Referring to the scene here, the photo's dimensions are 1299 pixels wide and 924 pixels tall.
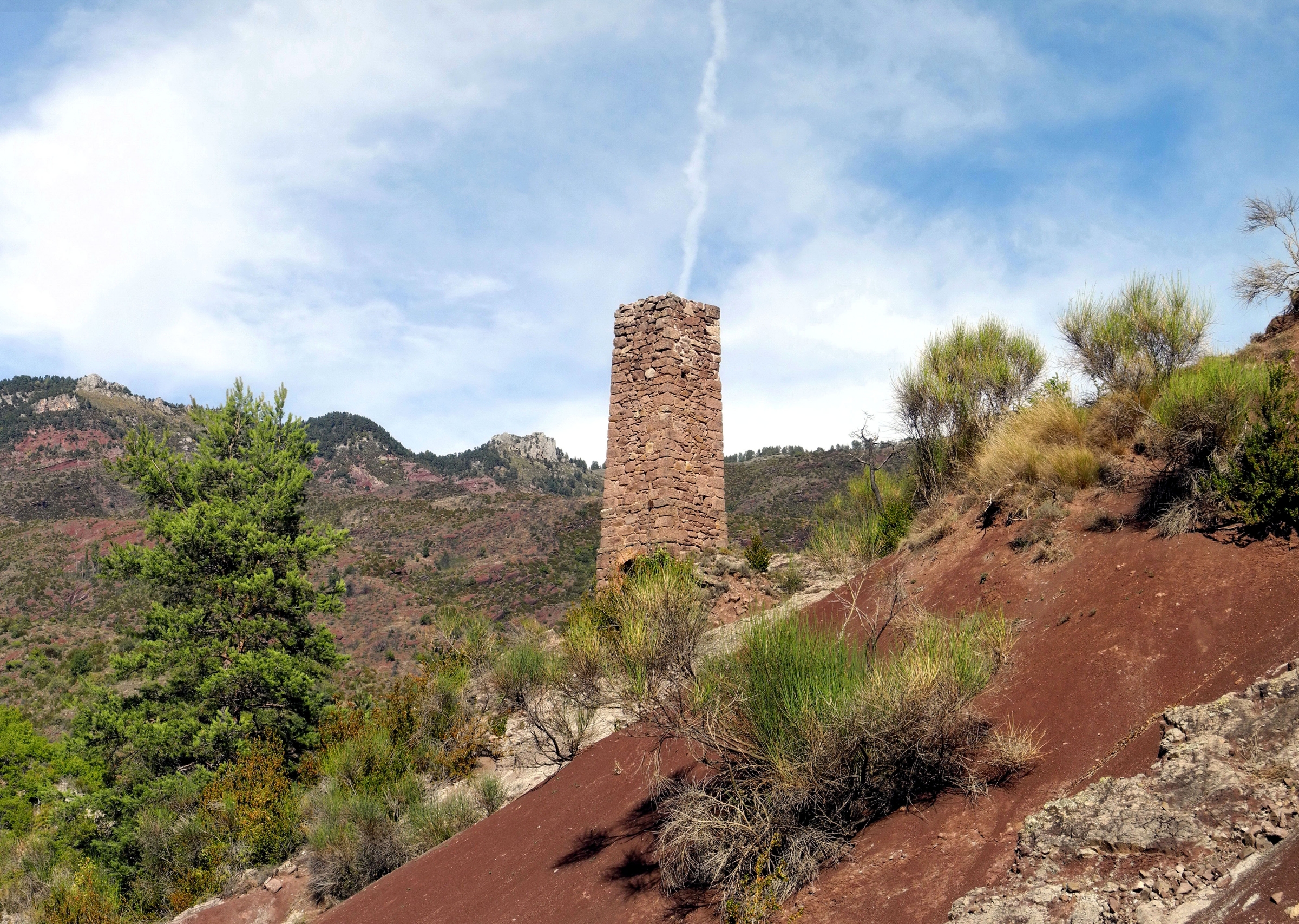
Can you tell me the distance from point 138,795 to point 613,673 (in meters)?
12.4

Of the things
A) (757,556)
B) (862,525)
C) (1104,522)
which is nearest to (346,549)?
(757,556)

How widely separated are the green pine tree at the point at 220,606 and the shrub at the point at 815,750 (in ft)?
39.8

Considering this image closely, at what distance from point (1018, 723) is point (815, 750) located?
1.53 meters

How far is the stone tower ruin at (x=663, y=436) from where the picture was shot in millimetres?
14609

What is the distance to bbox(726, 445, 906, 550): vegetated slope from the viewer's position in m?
30.9

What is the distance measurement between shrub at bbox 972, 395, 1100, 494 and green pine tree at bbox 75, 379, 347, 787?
40.7ft

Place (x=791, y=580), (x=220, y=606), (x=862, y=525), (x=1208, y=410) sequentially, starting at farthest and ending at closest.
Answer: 1. (x=220, y=606)
2. (x=791, y=580)
3. (x=862, y=525)
4. (x=1208, y=410)

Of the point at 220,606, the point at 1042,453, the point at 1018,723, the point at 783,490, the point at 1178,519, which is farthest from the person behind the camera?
the point at 783,490

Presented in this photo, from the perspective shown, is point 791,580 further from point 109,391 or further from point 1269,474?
point 109,391

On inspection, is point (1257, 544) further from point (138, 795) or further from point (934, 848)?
point (138, 795)

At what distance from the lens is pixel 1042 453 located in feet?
27.6

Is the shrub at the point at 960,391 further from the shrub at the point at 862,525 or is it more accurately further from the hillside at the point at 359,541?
the hillside at the point at 359,541

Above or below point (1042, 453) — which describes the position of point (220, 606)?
below

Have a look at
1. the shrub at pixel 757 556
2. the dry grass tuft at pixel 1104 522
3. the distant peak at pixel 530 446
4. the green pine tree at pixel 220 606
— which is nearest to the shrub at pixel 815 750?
the dry grass tuft at pixel 1104 522
